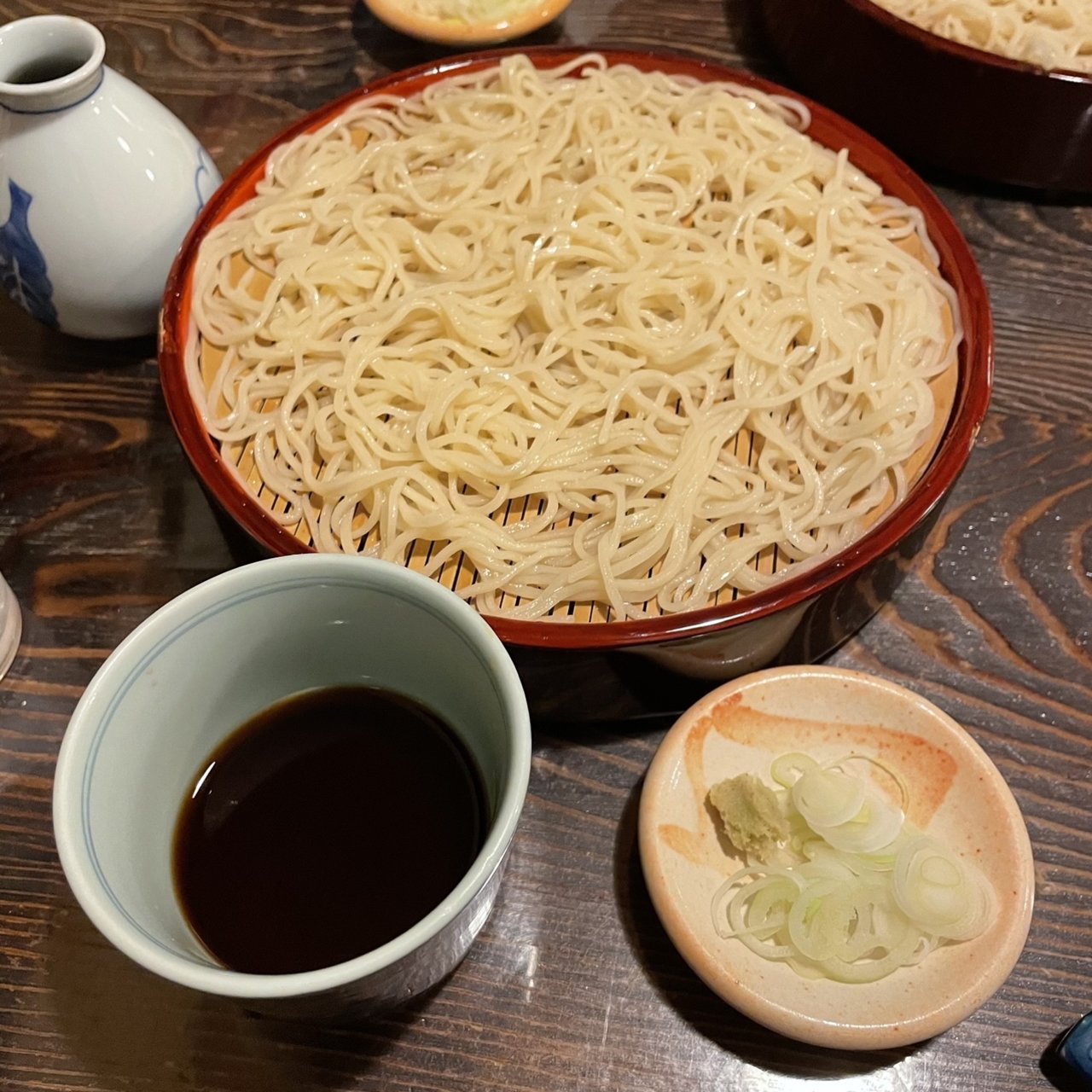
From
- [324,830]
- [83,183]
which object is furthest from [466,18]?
[324,830]

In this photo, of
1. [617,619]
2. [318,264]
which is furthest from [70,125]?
[617,619]

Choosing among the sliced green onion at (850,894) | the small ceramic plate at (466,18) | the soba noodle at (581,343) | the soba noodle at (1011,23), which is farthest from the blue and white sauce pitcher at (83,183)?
the soba noodle at (1011,23)

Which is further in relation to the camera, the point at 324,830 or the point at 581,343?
the point at 581,343

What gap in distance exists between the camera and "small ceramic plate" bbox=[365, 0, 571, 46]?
6.88 feet

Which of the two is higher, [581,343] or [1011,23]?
[1011,23]

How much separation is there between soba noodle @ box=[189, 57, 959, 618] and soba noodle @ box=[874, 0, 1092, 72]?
0.59m

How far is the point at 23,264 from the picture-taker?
1.57 meters

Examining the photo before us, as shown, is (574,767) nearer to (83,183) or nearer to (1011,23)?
(83,183)

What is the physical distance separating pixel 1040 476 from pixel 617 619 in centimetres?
92

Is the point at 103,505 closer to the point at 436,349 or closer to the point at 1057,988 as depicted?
the point at 436,349

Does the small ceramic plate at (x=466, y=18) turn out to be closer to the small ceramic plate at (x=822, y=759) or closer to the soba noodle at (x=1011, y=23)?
the soba noodle at (x=1011, y=23)

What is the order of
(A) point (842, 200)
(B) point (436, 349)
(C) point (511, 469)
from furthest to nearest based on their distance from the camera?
(A) point (842, 200)
(B) point (436, 349)
(C) point (511, 469)

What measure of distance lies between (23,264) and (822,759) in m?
1.55

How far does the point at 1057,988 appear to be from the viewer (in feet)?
3.78
